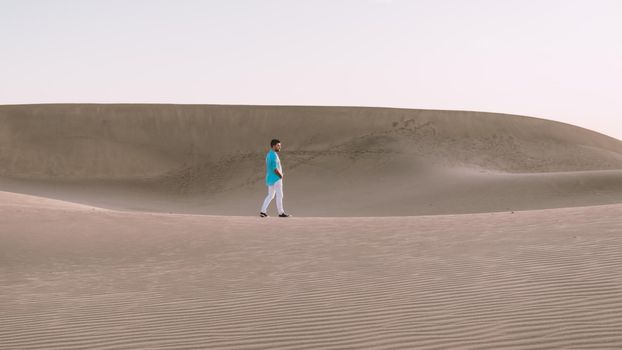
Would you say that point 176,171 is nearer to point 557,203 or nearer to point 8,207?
point 557,203

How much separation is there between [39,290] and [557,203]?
64.0 feet

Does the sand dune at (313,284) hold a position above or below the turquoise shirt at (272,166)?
below

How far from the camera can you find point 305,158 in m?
39.2

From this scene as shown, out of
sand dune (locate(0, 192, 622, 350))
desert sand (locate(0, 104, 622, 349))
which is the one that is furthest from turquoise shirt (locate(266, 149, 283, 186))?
sand dune (locate(0, 192, 622, 350))

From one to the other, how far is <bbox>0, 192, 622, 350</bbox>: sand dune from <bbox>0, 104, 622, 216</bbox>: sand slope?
15150mm

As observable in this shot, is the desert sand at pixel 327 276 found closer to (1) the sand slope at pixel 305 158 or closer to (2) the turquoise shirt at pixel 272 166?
(2) the turquoise shirt at pixel 272 166

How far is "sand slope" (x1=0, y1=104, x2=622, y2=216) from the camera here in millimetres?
27666

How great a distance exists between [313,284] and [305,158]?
1277 inches

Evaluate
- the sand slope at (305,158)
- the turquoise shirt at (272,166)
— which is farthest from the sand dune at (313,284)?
the sand slope at (305,158)

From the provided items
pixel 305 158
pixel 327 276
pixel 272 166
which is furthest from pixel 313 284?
pixel 305 158

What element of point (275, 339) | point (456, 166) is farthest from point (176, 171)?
point (275, 339)

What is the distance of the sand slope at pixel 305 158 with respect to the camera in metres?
27.7

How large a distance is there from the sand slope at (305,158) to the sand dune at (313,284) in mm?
15150

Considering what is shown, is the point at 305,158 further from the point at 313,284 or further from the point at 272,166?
the point at 313,284
